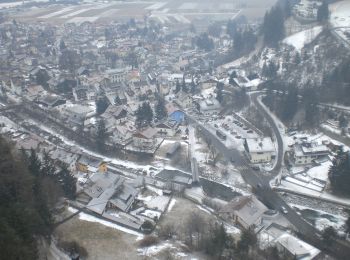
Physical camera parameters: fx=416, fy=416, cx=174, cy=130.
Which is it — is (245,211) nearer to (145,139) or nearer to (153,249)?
(153,249)

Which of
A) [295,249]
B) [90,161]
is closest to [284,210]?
[295,249]

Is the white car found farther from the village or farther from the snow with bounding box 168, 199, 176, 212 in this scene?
the snow with bounding box 168, 199, 176, 212

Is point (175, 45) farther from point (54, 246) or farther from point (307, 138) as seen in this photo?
point (54, 246)

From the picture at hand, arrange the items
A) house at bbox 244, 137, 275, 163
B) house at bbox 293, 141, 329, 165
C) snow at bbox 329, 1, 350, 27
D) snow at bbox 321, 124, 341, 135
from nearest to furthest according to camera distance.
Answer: house at bbox 293, 141, 329, 165 → house at bbox 244, 137, 275, 163 → snow at bbox 321, 124, 341, 135 → snow at bbox 329, 1, 350, 27

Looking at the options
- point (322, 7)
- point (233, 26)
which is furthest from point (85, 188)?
point (233, 26)

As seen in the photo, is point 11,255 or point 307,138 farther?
point 307,138

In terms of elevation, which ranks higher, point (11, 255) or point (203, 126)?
point (11, 255)

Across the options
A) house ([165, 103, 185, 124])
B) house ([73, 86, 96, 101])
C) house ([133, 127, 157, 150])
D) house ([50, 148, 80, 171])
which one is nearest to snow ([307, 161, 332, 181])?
house ([133, 127, 157, 150])

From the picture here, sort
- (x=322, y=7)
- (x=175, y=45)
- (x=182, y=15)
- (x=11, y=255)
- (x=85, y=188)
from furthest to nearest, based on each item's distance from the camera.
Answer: (x=182, y=15) < (x=175, y=45) < (x=322, y=7) < (x=85, y=188) < (x=11, y=255)
